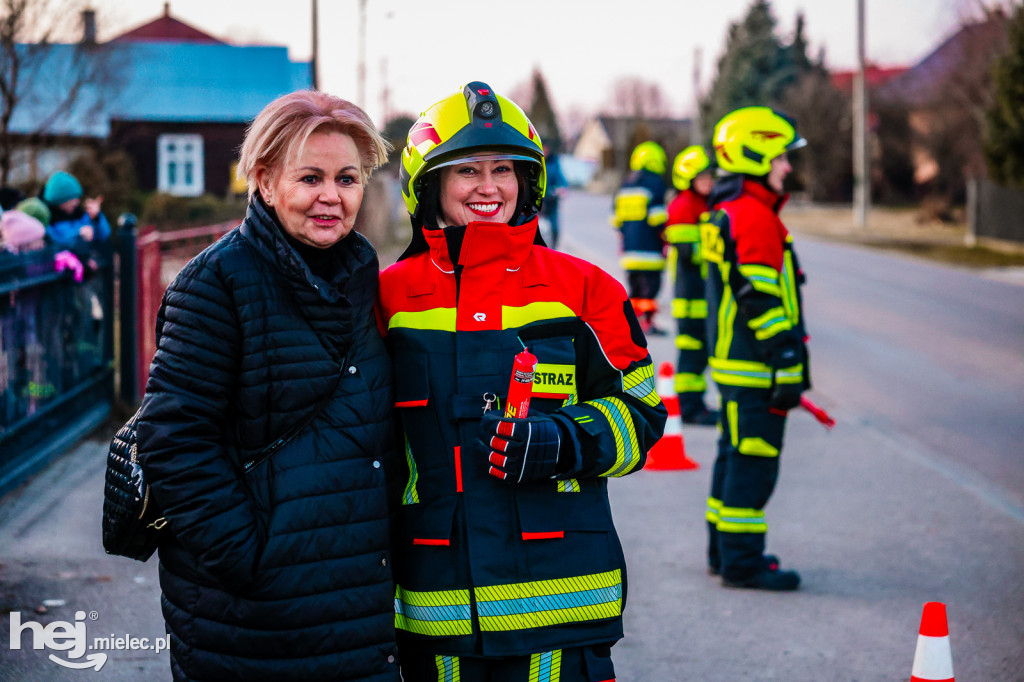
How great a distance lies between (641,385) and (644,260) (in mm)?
9806

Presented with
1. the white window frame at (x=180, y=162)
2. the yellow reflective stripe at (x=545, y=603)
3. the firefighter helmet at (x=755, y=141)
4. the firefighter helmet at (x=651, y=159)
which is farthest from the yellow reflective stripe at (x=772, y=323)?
the white window frame at (x=180, y=162)

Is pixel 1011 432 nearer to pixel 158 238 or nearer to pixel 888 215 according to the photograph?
pixel 158 238

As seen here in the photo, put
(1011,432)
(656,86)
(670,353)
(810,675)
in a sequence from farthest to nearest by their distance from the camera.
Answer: (656,86)
(670,353)
(1011,432)
(810,675)

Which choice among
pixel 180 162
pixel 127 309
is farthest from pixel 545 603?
pixel 180 162

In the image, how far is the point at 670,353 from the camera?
1236cm

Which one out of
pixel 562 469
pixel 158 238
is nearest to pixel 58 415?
pixel 158 238

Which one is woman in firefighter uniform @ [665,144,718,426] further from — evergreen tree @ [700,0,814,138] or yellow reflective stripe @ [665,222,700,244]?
evergreen tree @ [700,0,814,138]

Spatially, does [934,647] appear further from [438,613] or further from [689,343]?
[689,343]

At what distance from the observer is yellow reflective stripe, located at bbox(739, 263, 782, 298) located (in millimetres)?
5148

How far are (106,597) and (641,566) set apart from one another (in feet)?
8.42

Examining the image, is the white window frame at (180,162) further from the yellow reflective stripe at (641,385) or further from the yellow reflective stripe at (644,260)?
the yellow reflective stripe at (641,385)

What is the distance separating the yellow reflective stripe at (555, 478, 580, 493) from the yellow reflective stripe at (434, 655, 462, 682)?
47cm

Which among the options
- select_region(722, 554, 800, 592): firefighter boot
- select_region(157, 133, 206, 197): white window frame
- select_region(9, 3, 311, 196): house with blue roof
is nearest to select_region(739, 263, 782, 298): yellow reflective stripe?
select_region(722, 554, 800, 592): firefighter boot

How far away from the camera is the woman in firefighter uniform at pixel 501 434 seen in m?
2.63
